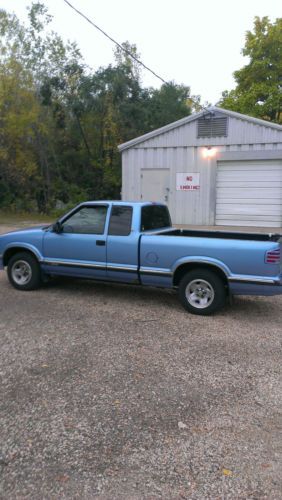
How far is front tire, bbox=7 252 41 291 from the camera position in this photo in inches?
252

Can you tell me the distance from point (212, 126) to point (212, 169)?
1501mm

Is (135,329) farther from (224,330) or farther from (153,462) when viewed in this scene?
(153,462)

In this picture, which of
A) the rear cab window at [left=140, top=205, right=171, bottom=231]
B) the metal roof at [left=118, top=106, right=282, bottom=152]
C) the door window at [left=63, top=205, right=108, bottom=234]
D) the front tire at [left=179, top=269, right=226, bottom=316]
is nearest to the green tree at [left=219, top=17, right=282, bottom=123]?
the metal roof at [left=118, top=106, right=282, bottom=152]

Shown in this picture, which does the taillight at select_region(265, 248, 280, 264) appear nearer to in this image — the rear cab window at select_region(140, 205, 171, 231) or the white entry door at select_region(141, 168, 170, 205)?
the rear cab window at select_region(140, 205, 171, 231)

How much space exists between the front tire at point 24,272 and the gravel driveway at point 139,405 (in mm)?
1093

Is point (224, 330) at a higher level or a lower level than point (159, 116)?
lower

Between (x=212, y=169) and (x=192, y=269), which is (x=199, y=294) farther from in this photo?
(x=212, y=169)

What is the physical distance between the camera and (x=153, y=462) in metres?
2.46

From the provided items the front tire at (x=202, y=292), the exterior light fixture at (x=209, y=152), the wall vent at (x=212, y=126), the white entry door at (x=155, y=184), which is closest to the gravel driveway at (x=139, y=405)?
the front tire at (x=202, y=292)

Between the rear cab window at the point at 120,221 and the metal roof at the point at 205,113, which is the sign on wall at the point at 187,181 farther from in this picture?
the rear cab window at the point at 120,221

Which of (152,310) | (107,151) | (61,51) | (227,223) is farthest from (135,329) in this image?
(61,51)

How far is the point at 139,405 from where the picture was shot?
10.2ft

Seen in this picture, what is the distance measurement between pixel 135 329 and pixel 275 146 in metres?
10.5

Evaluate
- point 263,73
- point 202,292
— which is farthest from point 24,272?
point 263,73
